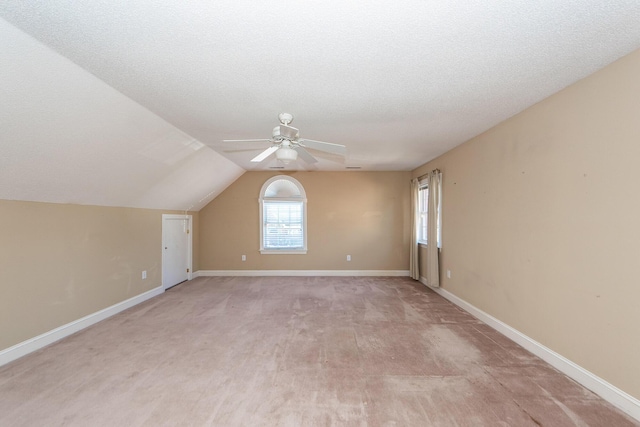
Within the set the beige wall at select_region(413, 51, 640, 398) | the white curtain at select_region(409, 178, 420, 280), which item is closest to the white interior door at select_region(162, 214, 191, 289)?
the white curtain at select_region(409, 178, 420, 280)

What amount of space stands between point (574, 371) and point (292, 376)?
2.33 metres

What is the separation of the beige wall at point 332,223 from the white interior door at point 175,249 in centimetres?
52

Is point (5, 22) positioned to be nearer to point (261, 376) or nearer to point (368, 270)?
point (261, 376)

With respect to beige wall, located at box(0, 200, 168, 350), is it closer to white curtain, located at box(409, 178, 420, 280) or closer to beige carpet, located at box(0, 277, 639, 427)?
beige carpet, located at box(0, 277, 639, 427)

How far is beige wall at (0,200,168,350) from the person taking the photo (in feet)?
9.04

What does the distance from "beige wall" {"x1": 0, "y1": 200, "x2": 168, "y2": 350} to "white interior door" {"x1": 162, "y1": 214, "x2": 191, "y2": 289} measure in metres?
0.70

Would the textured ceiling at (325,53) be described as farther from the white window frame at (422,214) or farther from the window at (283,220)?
the window at (283,220)

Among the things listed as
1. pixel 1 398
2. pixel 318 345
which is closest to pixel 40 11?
pixel 1 398

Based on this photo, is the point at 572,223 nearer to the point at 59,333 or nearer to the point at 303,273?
the point at 303,273

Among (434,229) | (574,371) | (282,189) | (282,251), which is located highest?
(282,189)

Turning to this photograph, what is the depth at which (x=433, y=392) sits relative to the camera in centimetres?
227

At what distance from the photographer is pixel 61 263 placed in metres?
3.26

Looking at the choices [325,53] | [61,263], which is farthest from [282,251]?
[325,53]

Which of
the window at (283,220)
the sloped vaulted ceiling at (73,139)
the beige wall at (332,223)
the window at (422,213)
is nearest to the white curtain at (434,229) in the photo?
the window at (422,213)
